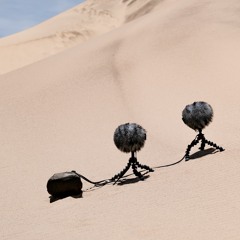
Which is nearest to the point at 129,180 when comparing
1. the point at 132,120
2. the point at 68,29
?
the point at 132,120

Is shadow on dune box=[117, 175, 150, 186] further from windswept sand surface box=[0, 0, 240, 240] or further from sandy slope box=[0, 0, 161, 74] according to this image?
sandy slope box=[0, 0, 161, 74]

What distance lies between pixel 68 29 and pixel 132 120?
3668cm

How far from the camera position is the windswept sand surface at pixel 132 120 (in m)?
7.32

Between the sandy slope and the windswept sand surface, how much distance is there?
17744mm

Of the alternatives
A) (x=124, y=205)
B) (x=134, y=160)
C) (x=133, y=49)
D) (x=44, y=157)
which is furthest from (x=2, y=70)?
(x=124, y=205)

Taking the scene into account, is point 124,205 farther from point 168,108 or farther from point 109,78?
point 109,78

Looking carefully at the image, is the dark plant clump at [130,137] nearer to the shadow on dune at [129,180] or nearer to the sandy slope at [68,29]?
the shadow on dune at [129,180]

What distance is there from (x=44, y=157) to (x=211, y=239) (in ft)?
32.9

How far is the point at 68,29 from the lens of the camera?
52469mm

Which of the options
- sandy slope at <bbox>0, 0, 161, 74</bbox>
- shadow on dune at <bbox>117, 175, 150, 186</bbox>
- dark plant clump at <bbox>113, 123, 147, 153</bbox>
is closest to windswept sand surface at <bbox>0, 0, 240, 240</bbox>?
shadow on dune at <bbox>117, 175, 150, 186</bbox>

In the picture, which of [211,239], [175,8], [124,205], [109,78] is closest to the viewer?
[211,239]

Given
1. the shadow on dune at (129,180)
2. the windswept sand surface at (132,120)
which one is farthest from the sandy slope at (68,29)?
the shadow on dune at (129,180)

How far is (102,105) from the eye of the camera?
62.6 ft

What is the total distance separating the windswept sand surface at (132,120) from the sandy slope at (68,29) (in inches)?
699
